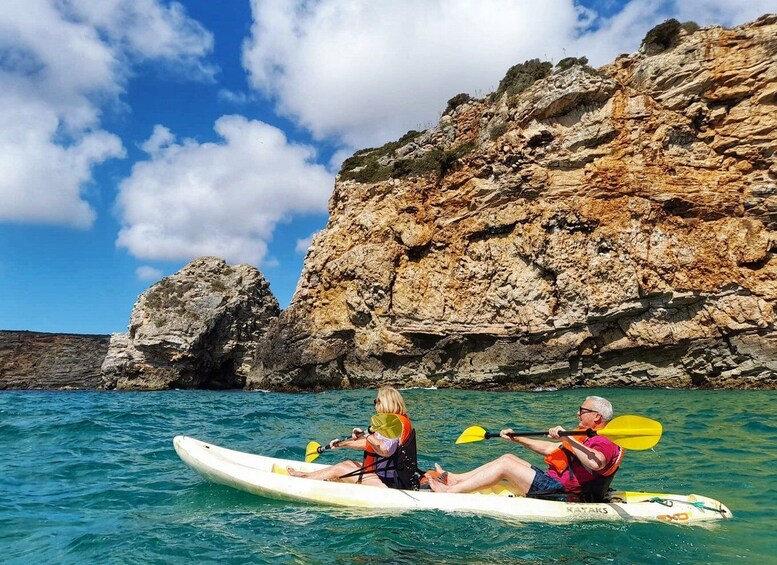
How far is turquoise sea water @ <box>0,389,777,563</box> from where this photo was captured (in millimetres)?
4453

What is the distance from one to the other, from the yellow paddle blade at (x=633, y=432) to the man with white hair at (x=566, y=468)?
224mm

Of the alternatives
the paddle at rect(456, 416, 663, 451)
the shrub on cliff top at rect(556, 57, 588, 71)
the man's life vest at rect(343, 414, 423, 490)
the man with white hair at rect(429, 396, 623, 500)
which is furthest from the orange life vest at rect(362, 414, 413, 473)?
the shrub on cliff top at rect(556, 57, 588, 71)

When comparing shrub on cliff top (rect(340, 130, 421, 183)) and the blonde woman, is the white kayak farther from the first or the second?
shrub on cliff top (rect(340, 130, 421, 183))

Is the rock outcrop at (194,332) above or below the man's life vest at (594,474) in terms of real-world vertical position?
above

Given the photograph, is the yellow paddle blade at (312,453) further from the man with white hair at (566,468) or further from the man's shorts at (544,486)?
the man's shorts at (544,486)

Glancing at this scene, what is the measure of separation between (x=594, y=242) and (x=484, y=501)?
19934 millimetres

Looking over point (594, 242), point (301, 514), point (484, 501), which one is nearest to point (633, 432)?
point (484, 501)

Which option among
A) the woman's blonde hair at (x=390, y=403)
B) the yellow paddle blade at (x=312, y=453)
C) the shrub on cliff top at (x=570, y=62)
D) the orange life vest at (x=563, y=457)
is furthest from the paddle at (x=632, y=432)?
the shrub on cliff top at (x=570, y=62)

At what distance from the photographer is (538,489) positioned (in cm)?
562

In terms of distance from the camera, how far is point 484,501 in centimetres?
552

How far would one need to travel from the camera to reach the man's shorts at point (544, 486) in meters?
5.60

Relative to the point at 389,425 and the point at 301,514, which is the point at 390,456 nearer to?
the point at 389,425

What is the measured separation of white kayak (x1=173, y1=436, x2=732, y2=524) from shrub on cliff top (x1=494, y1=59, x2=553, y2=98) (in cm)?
2611

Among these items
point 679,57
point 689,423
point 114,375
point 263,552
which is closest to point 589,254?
point 679,57
